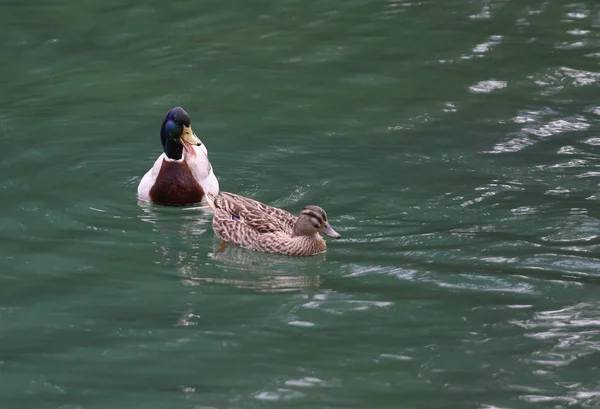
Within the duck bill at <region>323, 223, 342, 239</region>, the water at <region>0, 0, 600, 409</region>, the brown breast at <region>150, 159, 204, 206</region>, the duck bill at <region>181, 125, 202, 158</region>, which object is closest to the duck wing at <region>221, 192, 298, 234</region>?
the water at <region>0, 0, 600, 409</region>

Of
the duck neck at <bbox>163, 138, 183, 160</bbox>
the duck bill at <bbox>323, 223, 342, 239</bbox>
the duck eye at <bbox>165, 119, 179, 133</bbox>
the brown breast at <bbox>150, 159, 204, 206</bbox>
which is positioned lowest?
the brown breast at <bbox>150, 159, 204, 206</bbox>

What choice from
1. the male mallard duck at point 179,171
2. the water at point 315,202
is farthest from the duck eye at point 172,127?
the water at point 315,202

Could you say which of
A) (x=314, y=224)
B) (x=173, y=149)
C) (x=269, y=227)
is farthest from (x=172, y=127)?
(x=314, y=224)

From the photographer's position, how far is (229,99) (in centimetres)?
1525

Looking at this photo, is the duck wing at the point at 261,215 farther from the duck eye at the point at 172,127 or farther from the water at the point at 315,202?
the duck eye at the point at 172,127

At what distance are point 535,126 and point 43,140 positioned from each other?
18.0 ft

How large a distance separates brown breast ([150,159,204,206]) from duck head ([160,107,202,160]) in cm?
12

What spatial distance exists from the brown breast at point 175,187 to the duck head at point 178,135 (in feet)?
0.41

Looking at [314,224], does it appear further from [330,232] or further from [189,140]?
[189,140]

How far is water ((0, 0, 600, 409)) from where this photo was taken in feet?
25.3

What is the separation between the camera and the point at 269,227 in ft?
35.0

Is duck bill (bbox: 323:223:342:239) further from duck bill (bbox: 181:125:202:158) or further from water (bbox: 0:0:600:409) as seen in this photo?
duck bill (bbox: 181:125:202:158)

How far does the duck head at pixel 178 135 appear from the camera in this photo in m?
12.2

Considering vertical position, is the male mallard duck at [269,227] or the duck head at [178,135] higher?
the duck head at [178,135]
